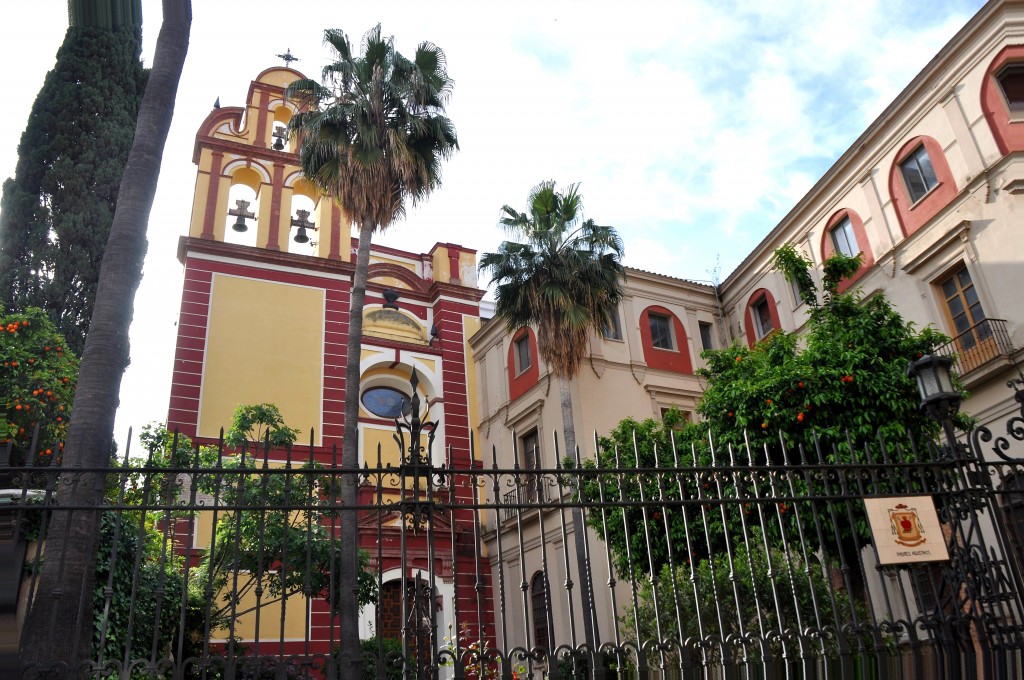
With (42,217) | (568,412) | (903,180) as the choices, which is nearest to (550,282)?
(568,412)

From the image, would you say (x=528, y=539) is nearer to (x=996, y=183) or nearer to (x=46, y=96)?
(x=996, y=183)

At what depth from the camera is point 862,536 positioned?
37.5ft

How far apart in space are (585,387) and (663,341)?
3.52m

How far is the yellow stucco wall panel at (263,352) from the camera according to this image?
71.1ft

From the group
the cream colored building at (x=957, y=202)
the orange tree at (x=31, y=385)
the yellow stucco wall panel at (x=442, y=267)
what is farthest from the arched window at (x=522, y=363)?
the orange tree at (x=31, y=385)

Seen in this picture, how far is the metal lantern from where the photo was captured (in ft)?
→ 21.5

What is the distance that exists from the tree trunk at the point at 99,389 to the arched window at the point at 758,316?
18.0 metres

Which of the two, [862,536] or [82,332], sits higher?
[82,332]

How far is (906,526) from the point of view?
617 centimetres

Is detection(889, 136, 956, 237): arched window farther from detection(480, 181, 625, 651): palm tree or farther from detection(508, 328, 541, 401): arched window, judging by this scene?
detection(508, 328, 541, 401): arched window

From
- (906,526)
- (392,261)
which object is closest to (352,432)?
(906,526)

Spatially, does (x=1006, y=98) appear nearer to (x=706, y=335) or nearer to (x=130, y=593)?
(x=706, y=335)

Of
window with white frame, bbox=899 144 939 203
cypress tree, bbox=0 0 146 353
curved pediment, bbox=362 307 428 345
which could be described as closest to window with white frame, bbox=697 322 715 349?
window with white frame, bbox=899 144 939 203

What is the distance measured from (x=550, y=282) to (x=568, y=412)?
335 centimetres
